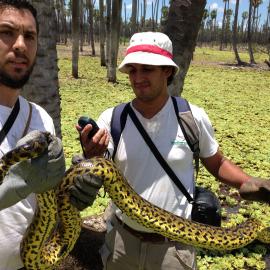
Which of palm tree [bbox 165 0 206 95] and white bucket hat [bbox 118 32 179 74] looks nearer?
white bucket hat [bbox 118 32 179 74]

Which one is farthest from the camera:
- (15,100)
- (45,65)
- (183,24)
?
(183,24)

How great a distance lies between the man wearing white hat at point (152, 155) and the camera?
3.26m

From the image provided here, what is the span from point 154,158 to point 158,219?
0.51 metres

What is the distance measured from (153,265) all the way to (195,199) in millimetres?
694

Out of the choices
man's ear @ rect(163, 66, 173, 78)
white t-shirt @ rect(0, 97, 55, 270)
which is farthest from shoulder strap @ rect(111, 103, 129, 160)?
white t-shirt @ rect(0, 97, 55, 270)

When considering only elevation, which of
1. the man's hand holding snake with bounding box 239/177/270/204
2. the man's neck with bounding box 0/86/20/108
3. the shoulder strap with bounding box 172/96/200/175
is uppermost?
the man's neck with bounding box 0/86/20/108

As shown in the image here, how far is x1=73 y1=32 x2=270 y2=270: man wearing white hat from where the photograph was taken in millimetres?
3258

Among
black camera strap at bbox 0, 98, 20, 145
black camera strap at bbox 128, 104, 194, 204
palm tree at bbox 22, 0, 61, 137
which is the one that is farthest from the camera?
palm tree at bbox 22, 0, 61, 137

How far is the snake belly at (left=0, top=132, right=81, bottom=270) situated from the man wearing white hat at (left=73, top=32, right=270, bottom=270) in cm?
51

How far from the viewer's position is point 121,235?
3.48 m

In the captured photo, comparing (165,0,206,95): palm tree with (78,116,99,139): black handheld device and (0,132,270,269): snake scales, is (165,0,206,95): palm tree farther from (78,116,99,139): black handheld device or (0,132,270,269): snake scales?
(78,116,99,139): black handheld device

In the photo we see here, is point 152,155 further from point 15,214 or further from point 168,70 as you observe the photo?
point 15,214

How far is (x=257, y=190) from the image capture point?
10.3 ft

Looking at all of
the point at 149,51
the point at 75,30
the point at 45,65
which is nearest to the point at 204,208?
the point at 149,51
